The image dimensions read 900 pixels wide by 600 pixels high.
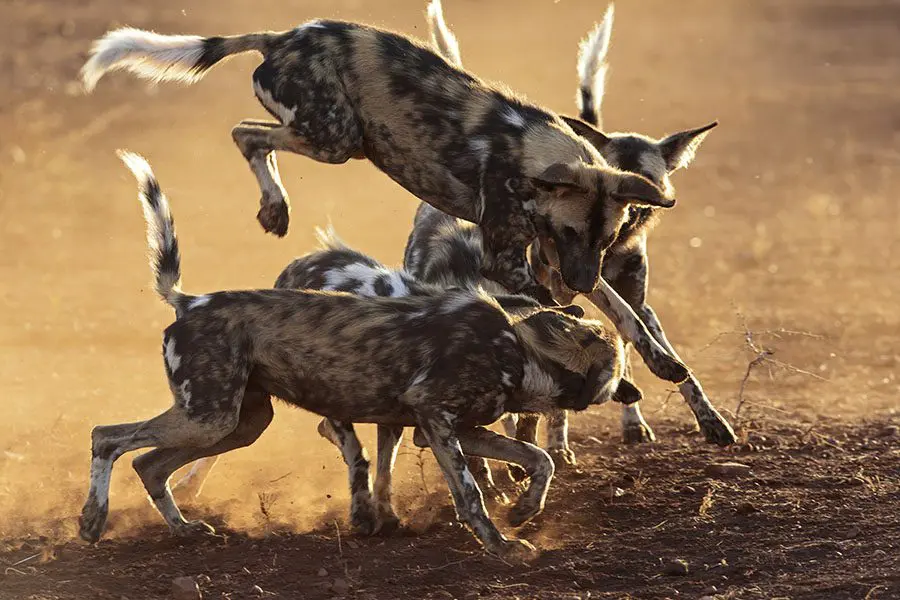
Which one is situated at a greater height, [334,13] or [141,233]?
[334,13]

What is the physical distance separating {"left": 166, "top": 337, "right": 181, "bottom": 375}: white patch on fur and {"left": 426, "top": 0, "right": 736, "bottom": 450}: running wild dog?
64.7 inches

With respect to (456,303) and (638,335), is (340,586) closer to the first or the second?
(456,303)

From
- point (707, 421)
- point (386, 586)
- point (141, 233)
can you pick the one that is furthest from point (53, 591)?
point (141, 233)

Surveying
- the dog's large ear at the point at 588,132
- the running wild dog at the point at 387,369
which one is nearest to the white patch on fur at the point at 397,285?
the running wild dog at the point at 387,369

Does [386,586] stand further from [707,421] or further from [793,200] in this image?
[793,200]

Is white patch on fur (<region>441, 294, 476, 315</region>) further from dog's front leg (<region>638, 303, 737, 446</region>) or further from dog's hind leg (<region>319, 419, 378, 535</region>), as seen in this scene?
dog's front leg (<region>638, 303, 737, 446</region>)

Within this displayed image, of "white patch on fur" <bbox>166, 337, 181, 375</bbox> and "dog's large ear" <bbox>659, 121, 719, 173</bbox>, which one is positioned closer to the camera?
"white patch on fur" <bbox>166, 337, 181, 375</bbox>

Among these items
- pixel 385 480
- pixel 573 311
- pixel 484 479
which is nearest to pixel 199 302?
pixel 385 480

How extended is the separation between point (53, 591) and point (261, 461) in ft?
6.68

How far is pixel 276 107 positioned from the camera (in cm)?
579

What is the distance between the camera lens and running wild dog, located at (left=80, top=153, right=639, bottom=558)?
5016 millimetres

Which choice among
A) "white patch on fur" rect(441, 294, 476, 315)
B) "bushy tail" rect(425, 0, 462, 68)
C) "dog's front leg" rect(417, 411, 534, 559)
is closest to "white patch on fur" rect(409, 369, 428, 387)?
"dog's front leg" rect(417, 411, 534, 559)

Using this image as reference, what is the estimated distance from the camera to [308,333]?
5.11 metres

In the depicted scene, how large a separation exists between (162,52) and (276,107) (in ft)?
1.98
